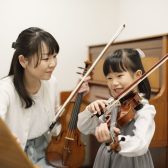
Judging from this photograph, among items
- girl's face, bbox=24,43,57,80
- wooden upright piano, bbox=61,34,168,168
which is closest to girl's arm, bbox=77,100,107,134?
girl's face, bbox=24,43,57,80

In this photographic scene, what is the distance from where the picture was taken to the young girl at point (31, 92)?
1.36m

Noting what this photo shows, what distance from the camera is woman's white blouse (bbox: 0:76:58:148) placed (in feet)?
4.55

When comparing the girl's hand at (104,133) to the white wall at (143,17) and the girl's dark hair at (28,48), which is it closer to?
the girl's dark hair at (28,48)

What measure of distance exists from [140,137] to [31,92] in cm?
72

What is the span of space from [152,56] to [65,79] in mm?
991

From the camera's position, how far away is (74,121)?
1.54 meters

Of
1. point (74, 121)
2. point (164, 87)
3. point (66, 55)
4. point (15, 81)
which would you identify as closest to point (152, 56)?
point (164, 87)

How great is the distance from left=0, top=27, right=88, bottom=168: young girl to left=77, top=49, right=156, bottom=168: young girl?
37 centimetres

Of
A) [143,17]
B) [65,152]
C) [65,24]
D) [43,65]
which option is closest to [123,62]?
[43,65]

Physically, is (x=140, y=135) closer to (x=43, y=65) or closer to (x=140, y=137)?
(x=140, y=137)

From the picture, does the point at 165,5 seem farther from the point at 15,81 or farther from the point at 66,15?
the point at 15,81

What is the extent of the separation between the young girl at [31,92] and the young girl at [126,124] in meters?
0.37

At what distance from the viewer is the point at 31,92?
1.48m

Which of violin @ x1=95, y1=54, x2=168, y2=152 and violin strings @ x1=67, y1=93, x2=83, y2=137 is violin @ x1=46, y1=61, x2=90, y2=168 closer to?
violin strings @ x1=67, y1=93, x2=83, y2=137
